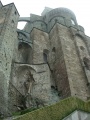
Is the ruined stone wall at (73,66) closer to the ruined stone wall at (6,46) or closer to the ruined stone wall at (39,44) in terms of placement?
the ruined stone wall at (39,44)

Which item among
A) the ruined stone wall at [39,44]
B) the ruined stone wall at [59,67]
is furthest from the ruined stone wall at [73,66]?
the ruined stone wall at [39,44]

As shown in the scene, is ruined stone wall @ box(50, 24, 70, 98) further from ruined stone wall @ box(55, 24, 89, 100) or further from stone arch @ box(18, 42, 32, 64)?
stone arch @ box(18, 42, 32, 64)

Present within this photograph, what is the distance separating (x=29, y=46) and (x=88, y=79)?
7.18 metres

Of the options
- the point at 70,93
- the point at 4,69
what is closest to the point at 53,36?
the point at 70,93

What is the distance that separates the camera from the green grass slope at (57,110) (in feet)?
21.8

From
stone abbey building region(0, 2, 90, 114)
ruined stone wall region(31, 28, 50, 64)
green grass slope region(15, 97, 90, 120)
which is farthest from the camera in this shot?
ruined stone wall region(31, 28, 50, 64)

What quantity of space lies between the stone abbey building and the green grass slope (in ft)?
18.4

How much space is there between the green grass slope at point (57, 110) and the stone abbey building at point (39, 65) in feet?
18.4

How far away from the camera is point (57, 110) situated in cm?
696

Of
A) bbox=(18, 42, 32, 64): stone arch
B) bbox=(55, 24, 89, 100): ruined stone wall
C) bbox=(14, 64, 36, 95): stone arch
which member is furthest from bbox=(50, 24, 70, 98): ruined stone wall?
bbox=(14, 64, 36, 95): stone arch

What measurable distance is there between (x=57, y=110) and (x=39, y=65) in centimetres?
1153

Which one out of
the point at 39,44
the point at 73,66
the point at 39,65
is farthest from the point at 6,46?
the point at 39,44

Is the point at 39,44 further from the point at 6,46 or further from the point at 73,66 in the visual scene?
the point at 6,46

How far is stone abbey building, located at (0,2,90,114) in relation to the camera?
47.5 feet
